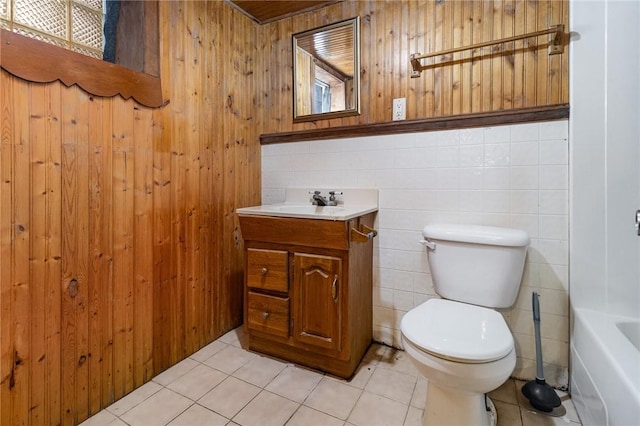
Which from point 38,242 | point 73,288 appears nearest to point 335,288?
point 73,288

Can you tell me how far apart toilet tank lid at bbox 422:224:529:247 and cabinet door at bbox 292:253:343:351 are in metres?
0.50

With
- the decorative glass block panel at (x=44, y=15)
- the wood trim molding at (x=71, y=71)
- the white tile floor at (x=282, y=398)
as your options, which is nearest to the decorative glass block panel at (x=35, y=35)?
the decorative glass block panel at (x=44, y=15)

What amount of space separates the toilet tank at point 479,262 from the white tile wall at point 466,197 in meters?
0.19

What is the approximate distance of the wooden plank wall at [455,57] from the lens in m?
1.52

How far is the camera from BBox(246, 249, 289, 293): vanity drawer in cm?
169

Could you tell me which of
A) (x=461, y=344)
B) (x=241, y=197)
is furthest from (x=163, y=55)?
(x=461, y=344)

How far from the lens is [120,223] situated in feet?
4.70

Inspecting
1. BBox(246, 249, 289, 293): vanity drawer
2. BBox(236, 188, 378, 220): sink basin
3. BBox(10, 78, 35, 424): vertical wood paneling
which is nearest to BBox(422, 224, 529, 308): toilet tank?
BBox(236, 188, 378, 220): sink basin

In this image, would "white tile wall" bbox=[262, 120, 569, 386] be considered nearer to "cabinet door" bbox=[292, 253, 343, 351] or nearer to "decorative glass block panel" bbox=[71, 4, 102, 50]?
"cabinet door" bbox=[292, 253, 343, 351]

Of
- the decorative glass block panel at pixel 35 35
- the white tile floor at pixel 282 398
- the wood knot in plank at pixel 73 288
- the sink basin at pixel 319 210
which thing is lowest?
the white tile floor at pixel 282 398

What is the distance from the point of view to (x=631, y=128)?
1.29 meters

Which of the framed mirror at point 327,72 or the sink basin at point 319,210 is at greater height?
the framed mirror at point 327,72

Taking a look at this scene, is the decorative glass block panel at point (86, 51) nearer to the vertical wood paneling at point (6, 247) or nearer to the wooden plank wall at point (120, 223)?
the wooden plank wall at point (120, 223)

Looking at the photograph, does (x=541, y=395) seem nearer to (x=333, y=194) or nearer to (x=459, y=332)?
(x=459, y=332)
